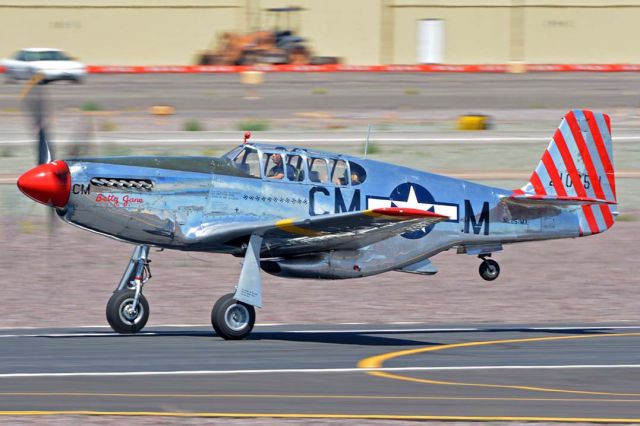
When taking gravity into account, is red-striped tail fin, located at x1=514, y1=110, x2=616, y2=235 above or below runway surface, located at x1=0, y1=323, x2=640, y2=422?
above

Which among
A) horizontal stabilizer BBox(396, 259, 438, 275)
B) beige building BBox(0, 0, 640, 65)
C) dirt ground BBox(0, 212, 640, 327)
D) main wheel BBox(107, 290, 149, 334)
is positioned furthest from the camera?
beige building BBox(0, 0, 640, 65)

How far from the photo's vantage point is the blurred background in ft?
71.8

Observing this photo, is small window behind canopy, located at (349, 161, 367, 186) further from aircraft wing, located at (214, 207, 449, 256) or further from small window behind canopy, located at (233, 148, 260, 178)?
small window behind canopy, located at (233, 148, 260, 178)

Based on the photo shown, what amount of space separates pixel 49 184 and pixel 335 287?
8.55 meters

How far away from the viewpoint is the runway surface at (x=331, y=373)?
11.5 metres

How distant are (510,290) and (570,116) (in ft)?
16.2

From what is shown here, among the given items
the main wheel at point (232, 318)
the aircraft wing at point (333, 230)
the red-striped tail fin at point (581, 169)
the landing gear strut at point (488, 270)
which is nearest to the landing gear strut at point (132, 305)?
the main wheel at point (232, 318)

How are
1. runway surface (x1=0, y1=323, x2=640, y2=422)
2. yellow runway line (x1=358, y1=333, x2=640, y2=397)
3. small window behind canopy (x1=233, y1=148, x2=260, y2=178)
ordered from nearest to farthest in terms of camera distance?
1. runway surface (x1=0, y1=323, x2=640, y2=422)
2. yellow runway line (x1=358, y1=333, x2=640, y2=397)
3. small window behind canopy (x1=233, y1=148, x2=260, y2=178)

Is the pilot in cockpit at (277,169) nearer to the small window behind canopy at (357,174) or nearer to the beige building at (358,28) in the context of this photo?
the small window behind canopy at (357,174)

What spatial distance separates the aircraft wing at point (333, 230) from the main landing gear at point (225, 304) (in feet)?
0.87

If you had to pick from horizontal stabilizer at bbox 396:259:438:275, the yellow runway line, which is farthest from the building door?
the yellow runway line

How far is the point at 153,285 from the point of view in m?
22.5

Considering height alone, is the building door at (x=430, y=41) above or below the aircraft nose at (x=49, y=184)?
above

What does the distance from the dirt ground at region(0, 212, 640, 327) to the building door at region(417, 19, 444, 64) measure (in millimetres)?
45967
